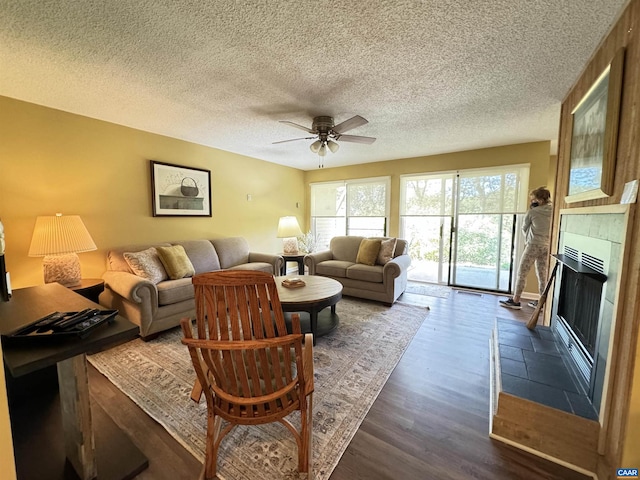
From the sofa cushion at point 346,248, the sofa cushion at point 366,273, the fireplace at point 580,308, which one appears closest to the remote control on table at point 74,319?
the fireplace at point 580,308

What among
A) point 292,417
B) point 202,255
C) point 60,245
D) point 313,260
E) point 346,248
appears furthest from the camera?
point 346,248

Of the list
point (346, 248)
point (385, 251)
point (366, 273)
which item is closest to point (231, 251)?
point (346, 248)

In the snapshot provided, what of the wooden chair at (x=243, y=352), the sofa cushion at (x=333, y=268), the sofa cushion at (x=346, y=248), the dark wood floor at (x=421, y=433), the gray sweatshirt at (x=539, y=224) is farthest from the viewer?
the sofa cushion at (x=346, y=248)

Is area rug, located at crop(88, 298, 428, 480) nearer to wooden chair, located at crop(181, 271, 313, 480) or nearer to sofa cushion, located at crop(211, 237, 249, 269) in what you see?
wooden chair, located at crop(181, 271, 313, 480)

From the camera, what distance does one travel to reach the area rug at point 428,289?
4094 millimetres

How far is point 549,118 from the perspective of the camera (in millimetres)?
2857

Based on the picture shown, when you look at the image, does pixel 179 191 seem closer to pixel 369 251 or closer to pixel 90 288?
pixel 90 288

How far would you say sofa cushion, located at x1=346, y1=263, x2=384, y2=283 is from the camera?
11.8 feet

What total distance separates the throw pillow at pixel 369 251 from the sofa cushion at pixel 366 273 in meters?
0.13

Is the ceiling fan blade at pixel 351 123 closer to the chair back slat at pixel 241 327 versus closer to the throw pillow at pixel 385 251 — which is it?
the chair back slat at pixel 241 327

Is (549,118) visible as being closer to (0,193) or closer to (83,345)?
(83,345)

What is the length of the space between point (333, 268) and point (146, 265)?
246 cm

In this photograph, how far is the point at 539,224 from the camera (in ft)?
10.7

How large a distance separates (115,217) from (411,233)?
4.67 meters
